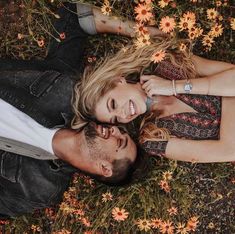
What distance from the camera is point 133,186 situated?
379cm

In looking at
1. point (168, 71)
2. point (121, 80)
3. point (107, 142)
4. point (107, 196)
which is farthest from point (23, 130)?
point (168, 71)

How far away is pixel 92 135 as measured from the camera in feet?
10.3

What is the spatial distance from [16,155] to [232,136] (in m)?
1.51

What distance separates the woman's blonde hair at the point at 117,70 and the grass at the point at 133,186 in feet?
0.69

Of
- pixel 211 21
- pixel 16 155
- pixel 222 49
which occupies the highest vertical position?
pixel 211 21

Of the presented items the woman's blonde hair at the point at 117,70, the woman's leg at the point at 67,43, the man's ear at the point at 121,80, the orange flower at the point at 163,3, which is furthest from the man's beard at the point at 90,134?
the orange flower at the point at 163,3

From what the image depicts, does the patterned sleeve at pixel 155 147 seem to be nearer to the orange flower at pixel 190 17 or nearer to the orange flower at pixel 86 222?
the orange flower at pixel 86 222

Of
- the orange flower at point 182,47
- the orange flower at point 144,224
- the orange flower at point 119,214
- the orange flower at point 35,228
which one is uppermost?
the orange flower at point 182,47

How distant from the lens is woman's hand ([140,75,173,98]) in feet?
10.9

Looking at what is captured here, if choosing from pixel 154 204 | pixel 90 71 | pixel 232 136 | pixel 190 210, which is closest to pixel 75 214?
pixel 154 204

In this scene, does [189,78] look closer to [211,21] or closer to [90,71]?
[211,21]

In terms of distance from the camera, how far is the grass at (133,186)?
3.76 metres

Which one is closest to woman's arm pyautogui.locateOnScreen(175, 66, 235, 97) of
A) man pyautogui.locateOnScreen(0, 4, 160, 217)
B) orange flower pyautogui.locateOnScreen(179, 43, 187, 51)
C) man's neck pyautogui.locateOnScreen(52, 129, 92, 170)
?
orange flower pyautogui.locateOnScreen(179, 43, 187, 51)

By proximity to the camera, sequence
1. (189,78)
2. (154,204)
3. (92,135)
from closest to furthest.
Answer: (92,135)
(189,78)
(154,204)
